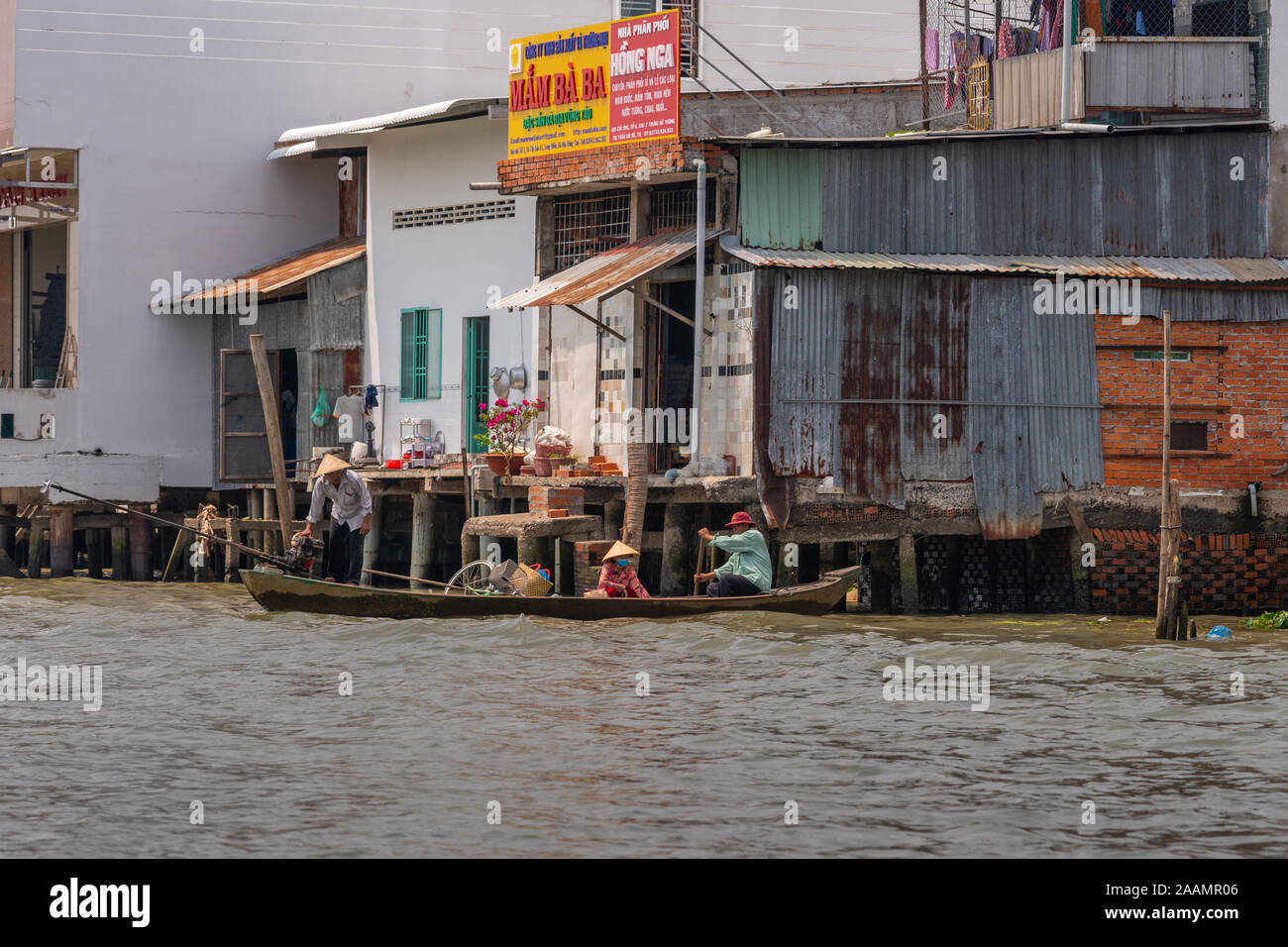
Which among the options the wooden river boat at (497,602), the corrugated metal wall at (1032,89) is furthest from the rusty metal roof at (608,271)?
the corrugated metal wall at (1032,89)

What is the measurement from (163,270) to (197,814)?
19258mm

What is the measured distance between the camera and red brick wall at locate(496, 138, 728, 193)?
71.6ft

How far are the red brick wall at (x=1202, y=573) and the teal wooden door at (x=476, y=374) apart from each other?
877 cm

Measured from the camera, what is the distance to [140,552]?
27969 millimetres

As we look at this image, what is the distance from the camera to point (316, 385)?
28203 mm

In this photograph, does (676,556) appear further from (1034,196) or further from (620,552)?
(1034,196)

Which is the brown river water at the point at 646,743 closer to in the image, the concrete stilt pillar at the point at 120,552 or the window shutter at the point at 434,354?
the window shutter at the point at 434,354

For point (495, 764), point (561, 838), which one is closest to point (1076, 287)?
point (495, 764)

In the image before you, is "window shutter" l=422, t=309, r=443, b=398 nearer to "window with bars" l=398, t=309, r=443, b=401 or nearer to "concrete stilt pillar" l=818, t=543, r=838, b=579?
"window with bars" l=398, t=309, r=443, b=401

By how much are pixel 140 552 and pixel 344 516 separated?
8.51 metres

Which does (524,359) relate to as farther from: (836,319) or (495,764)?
(495,764)

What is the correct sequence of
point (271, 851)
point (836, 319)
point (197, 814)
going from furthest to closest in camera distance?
point (836, 319) → point (197, 814) → point (271, 851)

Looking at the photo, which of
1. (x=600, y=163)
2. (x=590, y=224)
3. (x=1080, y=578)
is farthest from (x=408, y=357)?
(x=1080, y=578)

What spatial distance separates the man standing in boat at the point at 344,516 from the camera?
20.5 m
